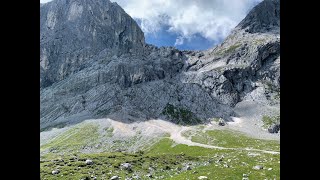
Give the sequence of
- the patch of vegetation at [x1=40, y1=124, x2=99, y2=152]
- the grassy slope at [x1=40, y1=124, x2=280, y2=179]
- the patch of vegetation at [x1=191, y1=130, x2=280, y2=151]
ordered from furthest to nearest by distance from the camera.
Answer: the patch of vegetation at [x1=40, y1=124, x2=99, y2=152] → the patch of vegetation at [x1=191, y1=130, x2=280, y2=151] → the grassy slope at [x1=40, y1=124, x2=280, y2=179]

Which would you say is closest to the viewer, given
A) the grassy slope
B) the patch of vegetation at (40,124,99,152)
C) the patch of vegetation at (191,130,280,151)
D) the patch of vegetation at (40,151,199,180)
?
the grassy slope

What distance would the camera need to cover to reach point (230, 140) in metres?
169

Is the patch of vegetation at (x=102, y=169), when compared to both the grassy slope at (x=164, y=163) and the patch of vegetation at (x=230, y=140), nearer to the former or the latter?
the grassy slope at (x=164, y=163)

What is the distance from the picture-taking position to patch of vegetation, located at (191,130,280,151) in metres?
154

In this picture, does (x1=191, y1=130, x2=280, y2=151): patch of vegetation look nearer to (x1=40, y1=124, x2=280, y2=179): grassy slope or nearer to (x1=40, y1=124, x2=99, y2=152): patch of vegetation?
(x1=40, y1=124, x2=280, y2=179): grassy slope

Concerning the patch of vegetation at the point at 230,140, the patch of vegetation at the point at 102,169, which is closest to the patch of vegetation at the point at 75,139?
the patch of vegetation at the point at 230,140

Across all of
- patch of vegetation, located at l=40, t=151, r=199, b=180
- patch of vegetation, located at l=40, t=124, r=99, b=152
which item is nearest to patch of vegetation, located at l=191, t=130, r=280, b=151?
patch of vegetation, located at l=40, t=124, r=99, b=152

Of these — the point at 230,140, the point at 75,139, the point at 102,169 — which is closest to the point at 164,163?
the point at 102,169

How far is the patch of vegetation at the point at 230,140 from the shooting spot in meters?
154
